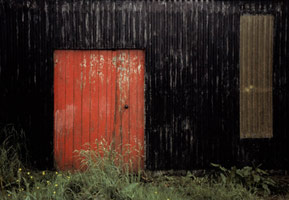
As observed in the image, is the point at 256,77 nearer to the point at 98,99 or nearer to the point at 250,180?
the point at 250,180

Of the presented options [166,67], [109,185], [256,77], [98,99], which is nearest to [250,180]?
[256,77]

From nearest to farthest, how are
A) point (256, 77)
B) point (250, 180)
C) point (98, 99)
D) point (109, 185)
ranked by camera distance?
point (109, 185) < point (250, 180) < point (98, 99) < point (256, 77)

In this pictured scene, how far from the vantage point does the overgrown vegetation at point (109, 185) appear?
4.53m

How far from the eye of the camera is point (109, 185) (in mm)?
4562

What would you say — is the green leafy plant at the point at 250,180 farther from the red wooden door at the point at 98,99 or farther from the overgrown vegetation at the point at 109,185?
the red wooden door at the point at 98,99

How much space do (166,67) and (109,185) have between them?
3013 mm

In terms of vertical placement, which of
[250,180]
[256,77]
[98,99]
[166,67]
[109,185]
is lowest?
[250,180]

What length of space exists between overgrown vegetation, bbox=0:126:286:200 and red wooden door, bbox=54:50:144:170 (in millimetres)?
378

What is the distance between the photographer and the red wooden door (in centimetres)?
675

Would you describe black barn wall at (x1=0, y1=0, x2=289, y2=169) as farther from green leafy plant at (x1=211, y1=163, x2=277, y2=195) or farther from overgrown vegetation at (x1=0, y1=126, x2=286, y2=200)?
green leafy plant at (x1=211, y1=163, x2=277, y2=195)

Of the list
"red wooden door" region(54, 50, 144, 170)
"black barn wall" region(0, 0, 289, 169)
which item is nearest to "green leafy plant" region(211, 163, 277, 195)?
"black barn wall" region(0, 0, 289, 169)

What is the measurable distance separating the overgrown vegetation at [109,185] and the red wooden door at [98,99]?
0.38 metres

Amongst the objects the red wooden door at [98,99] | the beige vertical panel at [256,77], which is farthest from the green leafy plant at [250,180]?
the red wooden door at [98,99]

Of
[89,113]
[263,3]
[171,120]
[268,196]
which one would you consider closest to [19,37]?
[89,113]
